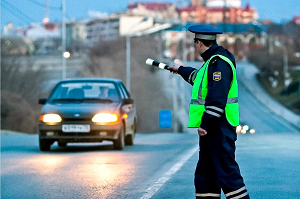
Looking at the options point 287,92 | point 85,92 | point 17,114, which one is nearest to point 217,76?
point 85,92

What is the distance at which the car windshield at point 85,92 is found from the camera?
16.8 metres

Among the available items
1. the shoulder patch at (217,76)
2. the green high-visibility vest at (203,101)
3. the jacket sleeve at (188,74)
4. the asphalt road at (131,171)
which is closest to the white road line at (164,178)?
the asphalt road at (131,171)

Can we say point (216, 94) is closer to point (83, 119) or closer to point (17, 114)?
point (83, 119)

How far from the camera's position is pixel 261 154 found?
1476 centimetres

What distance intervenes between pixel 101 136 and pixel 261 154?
342cm

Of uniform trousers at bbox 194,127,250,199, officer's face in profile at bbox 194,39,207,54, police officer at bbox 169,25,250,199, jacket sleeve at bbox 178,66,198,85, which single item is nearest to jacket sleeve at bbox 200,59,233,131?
police officer at bbox 169,25,250,199

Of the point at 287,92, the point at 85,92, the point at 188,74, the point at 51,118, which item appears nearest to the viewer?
the point at 188,74

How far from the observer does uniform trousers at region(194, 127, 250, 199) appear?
6.29 metres

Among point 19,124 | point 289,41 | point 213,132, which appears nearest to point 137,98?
point 19,124

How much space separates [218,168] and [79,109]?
9976 mm

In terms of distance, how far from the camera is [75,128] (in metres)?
15.9

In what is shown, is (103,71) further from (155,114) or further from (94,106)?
(94,106)

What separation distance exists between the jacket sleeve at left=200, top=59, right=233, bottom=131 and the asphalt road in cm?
244

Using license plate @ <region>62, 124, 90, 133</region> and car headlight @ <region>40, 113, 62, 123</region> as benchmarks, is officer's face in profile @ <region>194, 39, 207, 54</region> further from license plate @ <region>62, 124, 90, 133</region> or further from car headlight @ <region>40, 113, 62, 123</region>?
car headlight @ <region>40, 113, 62, 123</region>
